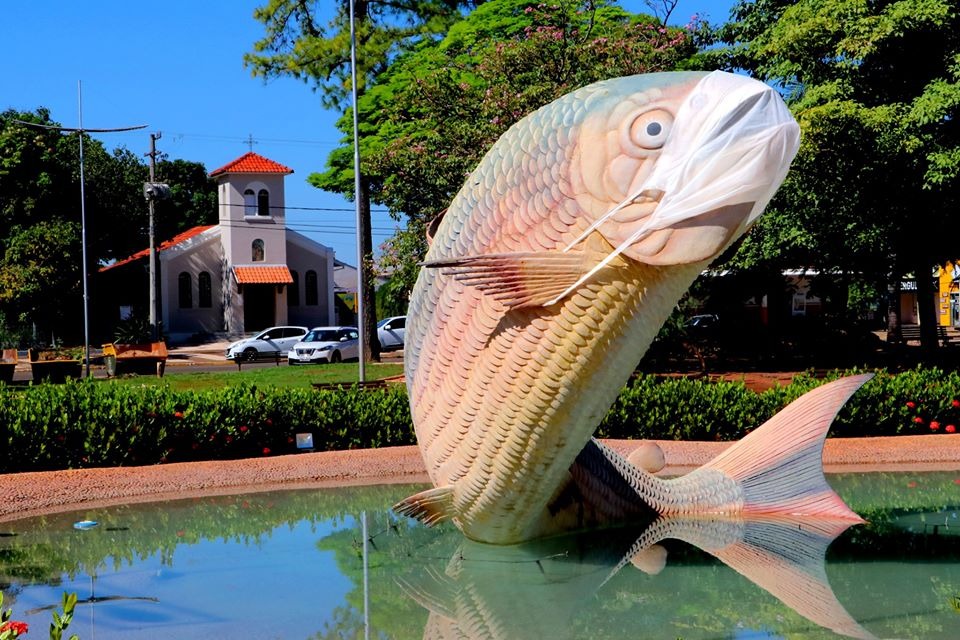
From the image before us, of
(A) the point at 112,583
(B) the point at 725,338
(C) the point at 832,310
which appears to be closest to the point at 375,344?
(B) the point at 725,338

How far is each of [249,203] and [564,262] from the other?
3637 centimetres

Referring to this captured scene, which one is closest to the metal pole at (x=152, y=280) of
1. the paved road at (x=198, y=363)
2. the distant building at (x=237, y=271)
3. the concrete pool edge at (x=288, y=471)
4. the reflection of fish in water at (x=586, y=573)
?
the paved road at (x=198, y=363)

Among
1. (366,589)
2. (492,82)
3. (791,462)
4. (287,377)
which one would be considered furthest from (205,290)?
(791,462)

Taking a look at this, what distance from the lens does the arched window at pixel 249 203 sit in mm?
39344

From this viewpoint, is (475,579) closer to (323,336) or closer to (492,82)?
(492,82)

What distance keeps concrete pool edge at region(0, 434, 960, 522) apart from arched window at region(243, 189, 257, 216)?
31.1m

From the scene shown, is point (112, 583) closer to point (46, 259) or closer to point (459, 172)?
point (459, 172)

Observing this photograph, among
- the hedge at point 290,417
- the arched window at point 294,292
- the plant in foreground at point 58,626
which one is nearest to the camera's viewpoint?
the plant in foreground at point 58,626

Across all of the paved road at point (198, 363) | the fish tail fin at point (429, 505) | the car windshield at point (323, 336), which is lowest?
the paved road at point (198, 363)

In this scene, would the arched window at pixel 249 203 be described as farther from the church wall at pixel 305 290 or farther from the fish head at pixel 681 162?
the fish head at pixel 681 162

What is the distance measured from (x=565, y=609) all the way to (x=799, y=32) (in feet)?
41.9

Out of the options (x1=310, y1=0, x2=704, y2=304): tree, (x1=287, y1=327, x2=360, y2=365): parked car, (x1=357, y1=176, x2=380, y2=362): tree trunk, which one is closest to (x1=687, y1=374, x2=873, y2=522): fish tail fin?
(x1=310, y1=0, x2=704, y2=304): tree

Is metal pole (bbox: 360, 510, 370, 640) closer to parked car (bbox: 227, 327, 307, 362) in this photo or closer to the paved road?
the paved road

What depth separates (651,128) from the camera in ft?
15.1
